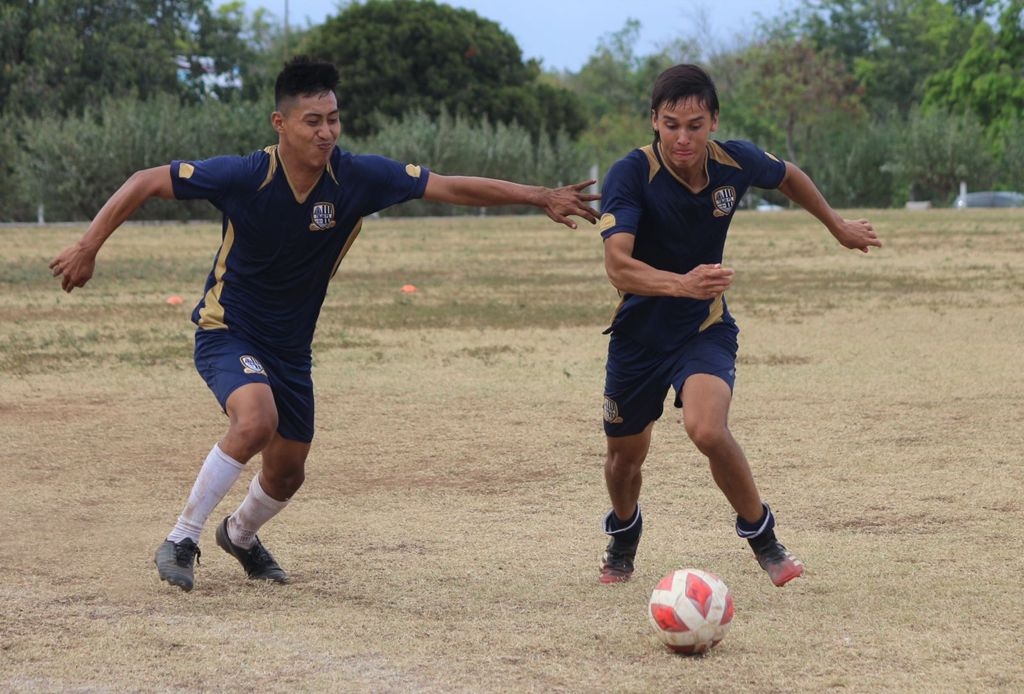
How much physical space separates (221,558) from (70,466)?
2449mm

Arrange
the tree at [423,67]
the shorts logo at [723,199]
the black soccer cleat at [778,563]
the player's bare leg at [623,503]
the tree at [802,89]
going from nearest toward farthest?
the black soccer cleat at [778,563], the shorts logo at [723,199], the player's bare leg at [623,503], the tree at [423,67], the tree at [802,89]

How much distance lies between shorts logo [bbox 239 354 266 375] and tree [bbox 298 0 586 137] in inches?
2033

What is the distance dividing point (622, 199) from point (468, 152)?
44.7 meters

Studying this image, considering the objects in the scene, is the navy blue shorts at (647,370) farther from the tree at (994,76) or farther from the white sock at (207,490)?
the tree at (994,76)

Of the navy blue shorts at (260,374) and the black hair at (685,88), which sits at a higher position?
the black hair at (685,88)

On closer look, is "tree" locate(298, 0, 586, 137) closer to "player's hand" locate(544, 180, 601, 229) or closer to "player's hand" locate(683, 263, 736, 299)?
"player's hand" locate(544, 180, 601, 229)

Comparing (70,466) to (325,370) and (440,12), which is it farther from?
(440,12)

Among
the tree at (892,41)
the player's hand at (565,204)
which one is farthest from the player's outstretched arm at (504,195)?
the tree at (892,41)

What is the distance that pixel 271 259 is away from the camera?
6469mm

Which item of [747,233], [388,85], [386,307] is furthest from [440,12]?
[386,307]

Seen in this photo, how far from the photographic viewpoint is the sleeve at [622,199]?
20.2 ft

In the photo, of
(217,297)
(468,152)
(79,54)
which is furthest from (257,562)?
(79,54)

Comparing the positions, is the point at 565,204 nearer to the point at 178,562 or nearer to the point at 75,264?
the point at 75,264

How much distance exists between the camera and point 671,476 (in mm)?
8742
